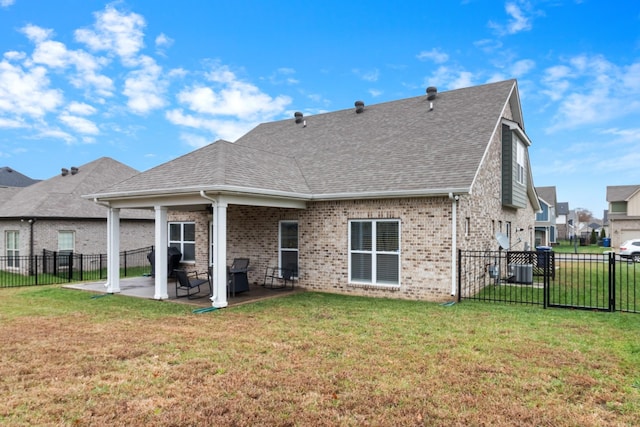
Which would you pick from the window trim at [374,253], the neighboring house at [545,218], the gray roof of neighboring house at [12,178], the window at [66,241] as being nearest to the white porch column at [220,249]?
the window trim at [374,253]

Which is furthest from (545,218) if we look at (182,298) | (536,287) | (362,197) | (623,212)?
(182,298)

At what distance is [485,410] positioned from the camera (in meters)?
4.18

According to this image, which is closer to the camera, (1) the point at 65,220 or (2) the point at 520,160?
(2) the point at 520,160

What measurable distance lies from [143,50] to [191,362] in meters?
15.8

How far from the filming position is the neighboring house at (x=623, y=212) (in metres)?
37.2

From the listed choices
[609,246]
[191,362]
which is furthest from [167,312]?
[609,246]

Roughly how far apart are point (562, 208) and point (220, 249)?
217ft

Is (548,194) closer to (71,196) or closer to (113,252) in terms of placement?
(71,196)

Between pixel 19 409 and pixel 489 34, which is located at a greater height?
pixel 489 34

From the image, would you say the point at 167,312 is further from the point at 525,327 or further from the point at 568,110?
the point at 568,110

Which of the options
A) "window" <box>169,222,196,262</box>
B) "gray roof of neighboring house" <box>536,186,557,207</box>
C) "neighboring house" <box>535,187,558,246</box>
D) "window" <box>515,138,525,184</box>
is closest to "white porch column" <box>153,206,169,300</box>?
"window" <box>169,222,196,262</box>

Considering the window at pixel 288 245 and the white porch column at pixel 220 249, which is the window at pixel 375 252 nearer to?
the window at pixel 288 245

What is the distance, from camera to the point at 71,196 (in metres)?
20.7

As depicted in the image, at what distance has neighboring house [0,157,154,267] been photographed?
60.8 ft
